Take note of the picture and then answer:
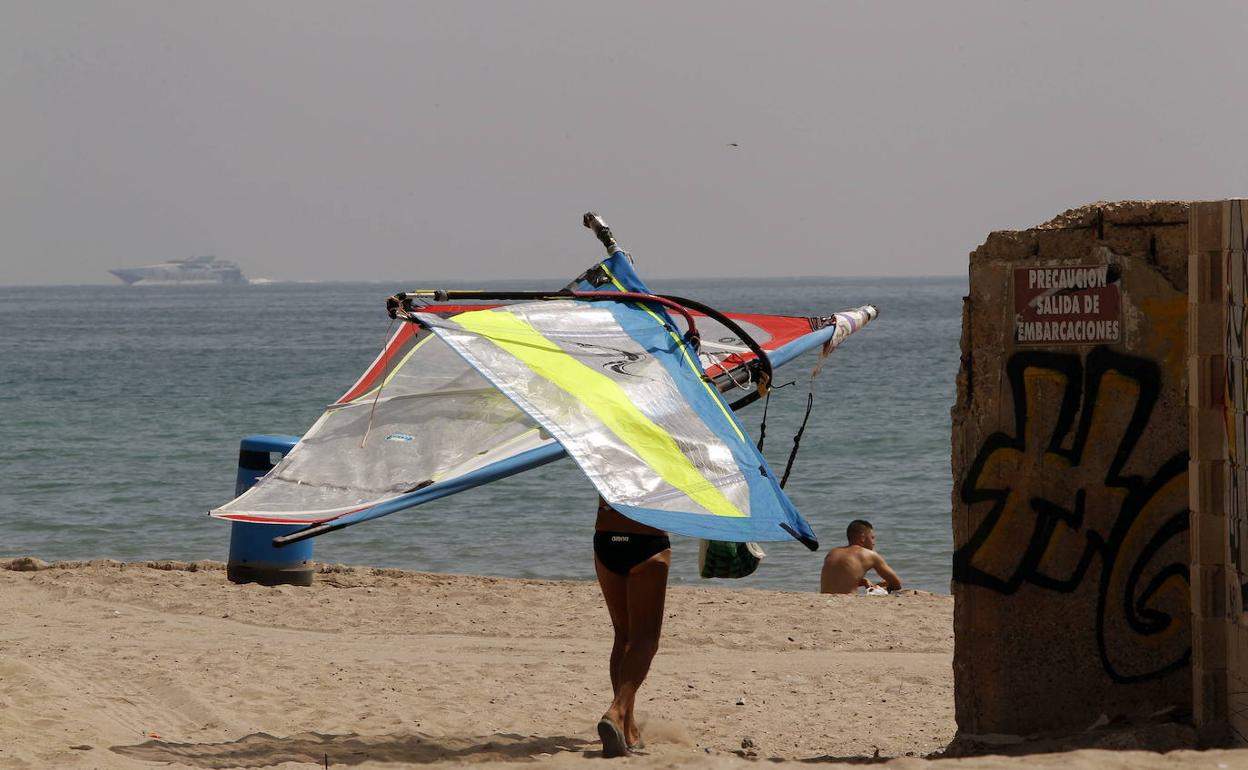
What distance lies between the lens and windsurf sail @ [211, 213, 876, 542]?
5395 millimetres

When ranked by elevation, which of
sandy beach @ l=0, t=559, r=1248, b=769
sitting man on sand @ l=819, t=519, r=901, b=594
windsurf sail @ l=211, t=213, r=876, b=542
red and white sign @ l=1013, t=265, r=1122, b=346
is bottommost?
sandy beach @ l=0, t=559, r=1248, b=769

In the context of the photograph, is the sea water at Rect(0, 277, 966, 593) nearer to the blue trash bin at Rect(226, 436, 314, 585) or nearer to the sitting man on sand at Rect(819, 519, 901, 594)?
the sitting man on sand at Rect(819, 519, 901, 594)

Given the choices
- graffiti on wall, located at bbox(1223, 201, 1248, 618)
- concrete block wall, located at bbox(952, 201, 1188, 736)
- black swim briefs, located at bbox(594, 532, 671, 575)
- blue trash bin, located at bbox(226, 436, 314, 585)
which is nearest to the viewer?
graffiti on wall, located at bbox(1223, 201, 1248, 618)

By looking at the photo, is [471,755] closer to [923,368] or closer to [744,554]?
[744,554]

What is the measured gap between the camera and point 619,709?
552cm

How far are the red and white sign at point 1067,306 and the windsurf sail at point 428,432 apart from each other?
3.87 feet

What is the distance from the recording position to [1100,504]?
5281 mm

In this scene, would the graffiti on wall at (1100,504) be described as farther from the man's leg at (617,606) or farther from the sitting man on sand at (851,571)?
the sitting man on sand at (851,571)

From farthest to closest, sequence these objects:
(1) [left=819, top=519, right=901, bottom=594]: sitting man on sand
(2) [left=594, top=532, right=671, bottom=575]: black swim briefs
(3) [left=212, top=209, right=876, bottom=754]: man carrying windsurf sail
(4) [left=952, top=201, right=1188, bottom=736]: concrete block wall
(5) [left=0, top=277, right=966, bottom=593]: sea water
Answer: (5) [left=0, top=277, right=966, bottom=593]: sea water < (1) [left=819, top=519, right=901, bottom=594]: sitting man on sand < (2) [left=594, top=532, right=671, bottom=575]: black swim briefs < (4) [left=952, top=201, right=1188, bottom=736]: concrete block wall < (3) [left=212, top=209, right=876, bottom=754]: man carrying windsurf sail

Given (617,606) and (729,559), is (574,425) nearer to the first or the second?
(617,606)

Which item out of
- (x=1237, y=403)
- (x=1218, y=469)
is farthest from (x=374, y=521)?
(x=1237, y=403)

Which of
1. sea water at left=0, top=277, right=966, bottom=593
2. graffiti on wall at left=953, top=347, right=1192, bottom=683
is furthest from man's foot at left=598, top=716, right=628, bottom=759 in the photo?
sea water at left=0, top=277, right=966, bottom=593

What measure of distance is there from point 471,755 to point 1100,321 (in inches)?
119

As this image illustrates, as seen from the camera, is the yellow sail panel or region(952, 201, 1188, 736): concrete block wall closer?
the yellow sail panel
